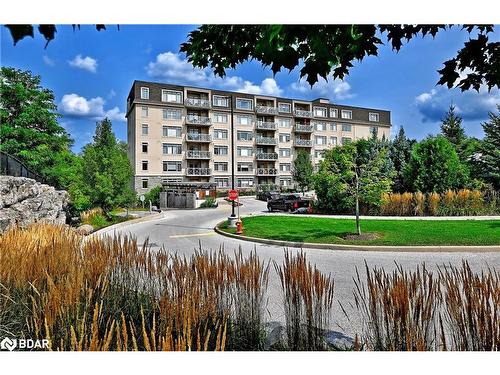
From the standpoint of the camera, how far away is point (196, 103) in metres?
27.4

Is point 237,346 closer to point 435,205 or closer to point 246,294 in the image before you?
point 246,294

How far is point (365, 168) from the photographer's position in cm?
750

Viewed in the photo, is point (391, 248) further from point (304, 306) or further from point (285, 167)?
point (285, 167)

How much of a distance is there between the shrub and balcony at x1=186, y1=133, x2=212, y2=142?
84.5 feet

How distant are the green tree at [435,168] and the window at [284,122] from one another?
21.4 meters

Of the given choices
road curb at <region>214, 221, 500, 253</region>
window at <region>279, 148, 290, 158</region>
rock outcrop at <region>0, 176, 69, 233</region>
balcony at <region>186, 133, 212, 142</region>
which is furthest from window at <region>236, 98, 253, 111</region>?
road curb at <region>214, 221, 500, 253</region>

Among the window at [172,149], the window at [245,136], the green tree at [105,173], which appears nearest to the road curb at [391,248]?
the green tree at [105,173]

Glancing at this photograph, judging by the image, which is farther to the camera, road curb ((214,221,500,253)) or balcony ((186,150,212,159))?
balcony ((186,150,212,159))

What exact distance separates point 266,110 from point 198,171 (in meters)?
9.55

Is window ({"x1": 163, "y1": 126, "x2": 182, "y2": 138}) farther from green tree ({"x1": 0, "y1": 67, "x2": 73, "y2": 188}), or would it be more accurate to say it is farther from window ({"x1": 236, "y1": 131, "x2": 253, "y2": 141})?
green tree ({"x1": 0, "y1": 67, "x2": 73, "y2": 188})

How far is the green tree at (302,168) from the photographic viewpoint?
95.7ft

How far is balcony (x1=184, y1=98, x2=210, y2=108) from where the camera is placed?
2691cm

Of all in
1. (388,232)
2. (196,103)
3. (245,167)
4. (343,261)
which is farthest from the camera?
(245,167)

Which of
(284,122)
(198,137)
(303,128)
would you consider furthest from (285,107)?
(198,137)
